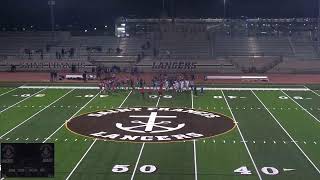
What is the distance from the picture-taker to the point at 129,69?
151ft

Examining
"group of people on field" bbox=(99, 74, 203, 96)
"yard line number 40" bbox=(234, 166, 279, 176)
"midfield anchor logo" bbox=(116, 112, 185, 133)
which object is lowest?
"yard line number 40" bbox=(234, 166, 279, 176)

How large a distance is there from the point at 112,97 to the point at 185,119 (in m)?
7.54

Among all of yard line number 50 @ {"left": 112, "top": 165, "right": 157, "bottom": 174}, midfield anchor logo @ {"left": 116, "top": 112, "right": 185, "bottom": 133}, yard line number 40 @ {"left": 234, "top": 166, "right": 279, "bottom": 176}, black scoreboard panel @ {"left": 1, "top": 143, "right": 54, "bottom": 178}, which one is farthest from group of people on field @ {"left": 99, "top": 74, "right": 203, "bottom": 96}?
black scoreboard panel @ {"left": 1, "top": 143, "right": 54, "bottom": 178}

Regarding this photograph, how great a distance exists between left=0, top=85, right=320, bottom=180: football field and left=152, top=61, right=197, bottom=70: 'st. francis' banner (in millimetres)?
13843

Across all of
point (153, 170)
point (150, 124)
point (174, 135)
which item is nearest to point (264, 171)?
point (153, 170)

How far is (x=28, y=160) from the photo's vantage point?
10367mm

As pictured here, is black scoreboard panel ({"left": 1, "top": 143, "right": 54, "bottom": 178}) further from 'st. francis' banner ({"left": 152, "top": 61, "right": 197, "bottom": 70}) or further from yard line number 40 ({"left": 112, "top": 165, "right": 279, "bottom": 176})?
'st. francis' banner ({"left": 152, "top": 61, "right": 197, "bottom": 70})

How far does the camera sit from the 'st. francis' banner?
46.5 metres

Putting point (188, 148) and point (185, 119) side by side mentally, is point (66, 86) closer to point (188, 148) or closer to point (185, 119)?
point (185, 119)

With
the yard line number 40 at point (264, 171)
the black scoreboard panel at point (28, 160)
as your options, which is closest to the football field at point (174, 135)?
the yard line number 40 at point (264, 171)

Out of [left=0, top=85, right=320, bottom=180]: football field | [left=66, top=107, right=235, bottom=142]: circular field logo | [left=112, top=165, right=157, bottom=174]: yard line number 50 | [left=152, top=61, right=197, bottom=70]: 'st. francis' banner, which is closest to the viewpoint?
[left=112, top=165, right=157, bottom=174]: yard line number 50

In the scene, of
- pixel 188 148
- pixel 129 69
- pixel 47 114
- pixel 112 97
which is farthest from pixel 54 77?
pixel 188 148

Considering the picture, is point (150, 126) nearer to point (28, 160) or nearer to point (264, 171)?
point (264, 171)

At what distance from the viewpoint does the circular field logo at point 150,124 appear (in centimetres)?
2092
